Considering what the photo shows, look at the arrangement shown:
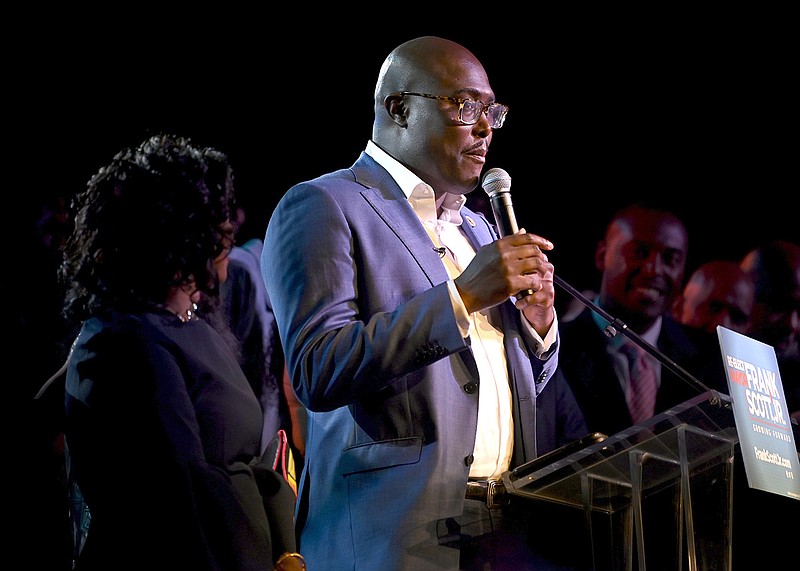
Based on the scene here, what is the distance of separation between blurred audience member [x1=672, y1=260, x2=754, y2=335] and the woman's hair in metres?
2.85

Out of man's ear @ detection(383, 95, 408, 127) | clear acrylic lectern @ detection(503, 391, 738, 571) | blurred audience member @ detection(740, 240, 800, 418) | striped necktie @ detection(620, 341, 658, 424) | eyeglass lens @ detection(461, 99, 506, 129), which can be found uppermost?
man's ear @ detection(383, 95, 408, 127)

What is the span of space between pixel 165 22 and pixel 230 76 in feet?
1.17

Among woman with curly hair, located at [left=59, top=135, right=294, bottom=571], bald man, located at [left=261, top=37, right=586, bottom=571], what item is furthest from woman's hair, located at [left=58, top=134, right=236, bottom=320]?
bald man, located at [left=261, top=37, right=586, bottom=571]

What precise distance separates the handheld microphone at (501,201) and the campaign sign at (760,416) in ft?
1.65

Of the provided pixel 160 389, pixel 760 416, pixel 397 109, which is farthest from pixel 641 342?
pixel 160 389

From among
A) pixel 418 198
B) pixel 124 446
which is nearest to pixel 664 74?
pixel 418 198

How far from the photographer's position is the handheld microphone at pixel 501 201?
81.2 inches

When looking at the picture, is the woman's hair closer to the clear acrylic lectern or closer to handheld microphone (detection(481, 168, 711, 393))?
handheld microphone (detection(481, 168, 711, 393))

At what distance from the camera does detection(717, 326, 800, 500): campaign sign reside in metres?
1.86

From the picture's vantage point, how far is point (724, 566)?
1928mm

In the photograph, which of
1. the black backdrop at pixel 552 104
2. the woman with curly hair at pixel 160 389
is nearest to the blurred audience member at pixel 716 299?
the black backdrop at pixel 552 104

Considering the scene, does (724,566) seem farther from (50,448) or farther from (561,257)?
(561,257)

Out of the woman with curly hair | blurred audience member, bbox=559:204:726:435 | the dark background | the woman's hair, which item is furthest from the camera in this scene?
the dark background

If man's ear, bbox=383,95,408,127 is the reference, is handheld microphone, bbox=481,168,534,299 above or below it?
below
